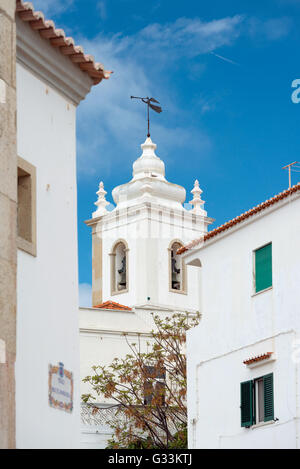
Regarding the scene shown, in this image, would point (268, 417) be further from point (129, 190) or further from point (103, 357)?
point (129, 190)

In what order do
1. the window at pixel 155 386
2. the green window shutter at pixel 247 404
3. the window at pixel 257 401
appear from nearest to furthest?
1. the window at pixel 257 401
2. the green window shutter at pixel 247 404
3. the window at pixel 155 386

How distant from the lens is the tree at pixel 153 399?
35.6m

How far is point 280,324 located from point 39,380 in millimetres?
10387

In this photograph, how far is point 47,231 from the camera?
15555 millimetres

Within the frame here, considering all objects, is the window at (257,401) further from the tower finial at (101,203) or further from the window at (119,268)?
the tower finial at (101,203)

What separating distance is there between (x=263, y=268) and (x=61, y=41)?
1061 cm

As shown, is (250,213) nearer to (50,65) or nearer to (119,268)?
(50,65)

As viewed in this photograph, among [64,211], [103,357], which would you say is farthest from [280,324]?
[103,357]

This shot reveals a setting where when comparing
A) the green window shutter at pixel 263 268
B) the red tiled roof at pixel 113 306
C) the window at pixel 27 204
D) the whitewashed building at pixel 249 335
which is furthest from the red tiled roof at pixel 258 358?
the red tiled roof at pixel 113 306

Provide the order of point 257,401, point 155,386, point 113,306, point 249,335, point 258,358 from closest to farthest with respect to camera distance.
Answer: point 258,358, point 257,401, point 249,335, point 155,386, point 113,306

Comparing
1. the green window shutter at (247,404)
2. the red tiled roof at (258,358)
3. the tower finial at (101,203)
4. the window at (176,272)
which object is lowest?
the green window shutter at (247,404)

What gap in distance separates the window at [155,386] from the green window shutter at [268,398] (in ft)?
36.3

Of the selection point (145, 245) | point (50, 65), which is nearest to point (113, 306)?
point (145, 245)

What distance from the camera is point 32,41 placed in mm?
15523
